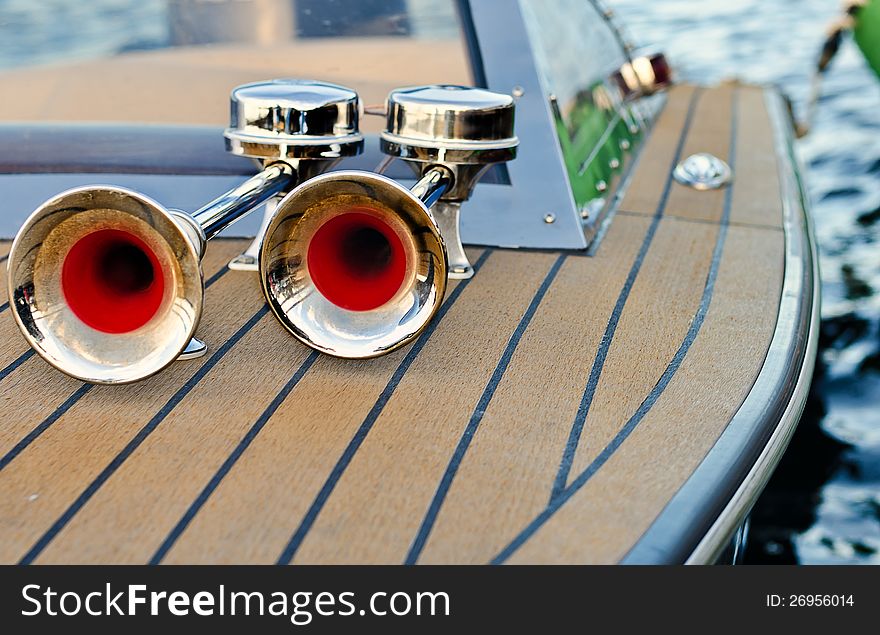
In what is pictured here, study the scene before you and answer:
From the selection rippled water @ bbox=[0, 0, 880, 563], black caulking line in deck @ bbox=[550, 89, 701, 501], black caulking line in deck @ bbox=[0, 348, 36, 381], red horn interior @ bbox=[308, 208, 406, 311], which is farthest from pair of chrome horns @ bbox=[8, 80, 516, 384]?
rippled water @ bbox=[0, 0, 880, 563]

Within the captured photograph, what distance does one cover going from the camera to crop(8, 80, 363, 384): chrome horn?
1283 millimetres

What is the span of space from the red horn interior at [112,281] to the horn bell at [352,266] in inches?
6.5

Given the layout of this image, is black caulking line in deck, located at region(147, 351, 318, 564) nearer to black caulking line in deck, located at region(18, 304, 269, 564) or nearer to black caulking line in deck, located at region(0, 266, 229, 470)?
black caulking line in deck, located at region(18, 304, 269, 564)

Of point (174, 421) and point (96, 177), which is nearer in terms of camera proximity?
point (174, 421)

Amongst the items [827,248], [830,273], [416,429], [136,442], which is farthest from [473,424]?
[827,248]

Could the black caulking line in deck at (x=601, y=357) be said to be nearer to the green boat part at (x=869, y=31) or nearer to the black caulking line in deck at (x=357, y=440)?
the black caulking line in deck at (x=357, y=440)

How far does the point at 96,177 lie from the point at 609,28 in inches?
75.6

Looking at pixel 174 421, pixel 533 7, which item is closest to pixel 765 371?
pixel 174 421

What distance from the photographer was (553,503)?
3.82 ft

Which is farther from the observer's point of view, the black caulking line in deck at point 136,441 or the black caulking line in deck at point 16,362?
the black caulking line in deck at point 16,362

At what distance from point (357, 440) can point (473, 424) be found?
0.53ft

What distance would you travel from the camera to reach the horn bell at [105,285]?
129 cm

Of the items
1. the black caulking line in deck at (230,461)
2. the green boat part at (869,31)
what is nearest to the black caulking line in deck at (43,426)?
the black caulking line in deck at (230,461)
